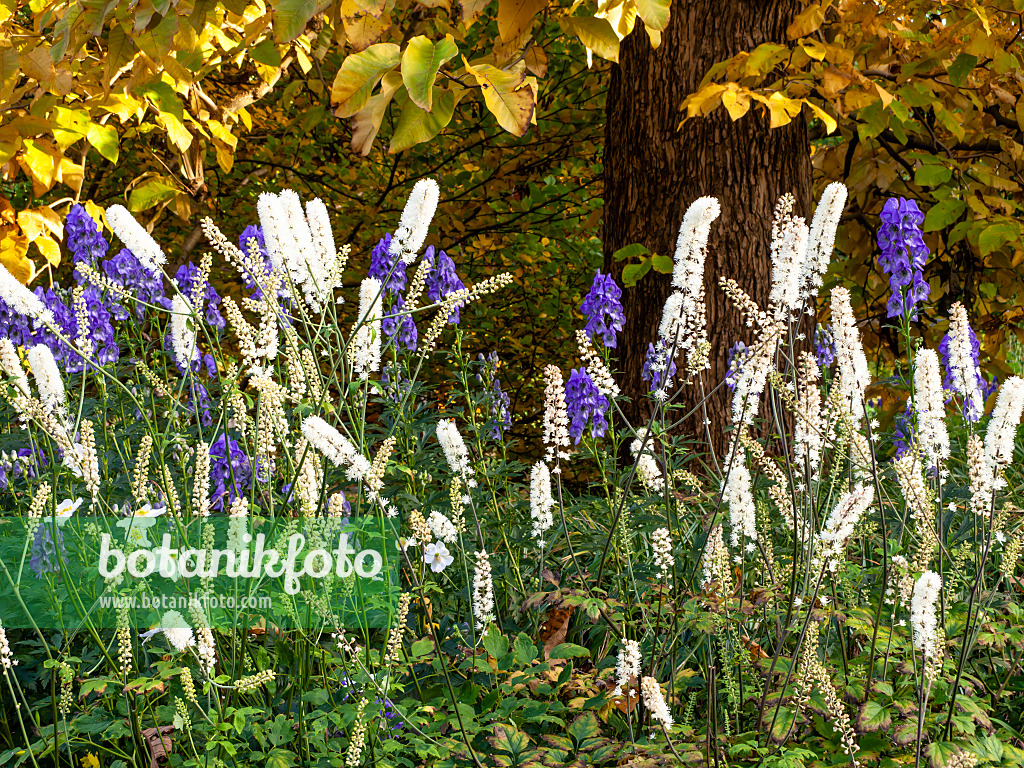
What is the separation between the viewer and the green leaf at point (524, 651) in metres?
2.31

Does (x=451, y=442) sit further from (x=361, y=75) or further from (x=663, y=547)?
(x=361, y=75)

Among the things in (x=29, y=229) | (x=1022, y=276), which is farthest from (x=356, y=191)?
(x=1022, y=276)

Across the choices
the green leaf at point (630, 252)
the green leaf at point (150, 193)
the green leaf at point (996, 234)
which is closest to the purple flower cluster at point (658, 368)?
the green leaf at point (630, 252)

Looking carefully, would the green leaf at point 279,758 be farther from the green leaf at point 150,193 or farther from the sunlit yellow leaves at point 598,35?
the green leaf at point 150,193

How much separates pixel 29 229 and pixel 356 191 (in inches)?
155

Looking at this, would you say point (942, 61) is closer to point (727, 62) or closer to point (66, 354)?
point (727, 62)

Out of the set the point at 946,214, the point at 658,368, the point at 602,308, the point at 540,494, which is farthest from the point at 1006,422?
the point at 946,214

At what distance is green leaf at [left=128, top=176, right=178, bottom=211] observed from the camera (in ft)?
17.0

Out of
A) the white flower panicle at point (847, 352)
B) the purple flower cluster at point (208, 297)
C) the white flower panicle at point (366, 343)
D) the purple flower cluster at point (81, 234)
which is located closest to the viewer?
the white flower panicle at point (847, 352)

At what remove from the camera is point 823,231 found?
7.64ft

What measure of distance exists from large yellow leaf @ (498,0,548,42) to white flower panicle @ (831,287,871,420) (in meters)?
1.37

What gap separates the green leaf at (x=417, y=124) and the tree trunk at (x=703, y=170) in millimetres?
1955

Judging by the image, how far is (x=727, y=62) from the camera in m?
4.23

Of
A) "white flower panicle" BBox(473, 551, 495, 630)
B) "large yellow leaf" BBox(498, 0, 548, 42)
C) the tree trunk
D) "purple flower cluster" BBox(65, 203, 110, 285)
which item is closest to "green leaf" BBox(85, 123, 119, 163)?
"purple flower cluster" BBox(65, 203, 110, 285)
